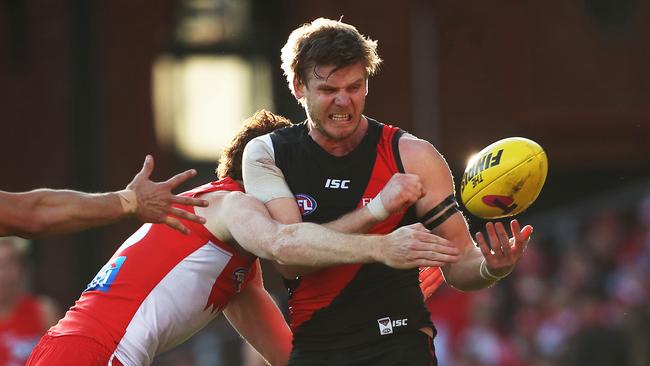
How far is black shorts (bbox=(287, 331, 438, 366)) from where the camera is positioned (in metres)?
6.26

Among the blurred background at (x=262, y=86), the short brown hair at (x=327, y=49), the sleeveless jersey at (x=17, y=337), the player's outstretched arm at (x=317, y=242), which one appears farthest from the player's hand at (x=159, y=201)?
the blurred background at (x=262, y=86)

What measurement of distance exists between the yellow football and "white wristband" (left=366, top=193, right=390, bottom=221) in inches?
26.2

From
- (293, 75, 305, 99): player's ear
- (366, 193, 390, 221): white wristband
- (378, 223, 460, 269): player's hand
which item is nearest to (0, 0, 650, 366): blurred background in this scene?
(293, 75, 305, 99): player's ear

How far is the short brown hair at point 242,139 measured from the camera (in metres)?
7.14

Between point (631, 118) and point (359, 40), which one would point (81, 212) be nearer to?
point (359, 40)

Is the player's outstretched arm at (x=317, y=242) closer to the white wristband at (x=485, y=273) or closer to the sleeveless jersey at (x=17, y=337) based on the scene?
the white wristband at (x=485, y=273)

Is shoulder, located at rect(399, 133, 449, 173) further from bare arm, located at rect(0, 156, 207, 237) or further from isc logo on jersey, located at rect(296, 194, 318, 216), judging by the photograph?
bare arm, located at rect(0, 156, 207, 237)

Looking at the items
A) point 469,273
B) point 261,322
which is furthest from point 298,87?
point 261,322

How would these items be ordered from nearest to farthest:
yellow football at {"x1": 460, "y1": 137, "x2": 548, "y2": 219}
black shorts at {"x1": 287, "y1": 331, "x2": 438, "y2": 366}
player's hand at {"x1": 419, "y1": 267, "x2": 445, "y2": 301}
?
black shorts at {"x1": 287, "y1": 331, "x2": 438, "y2": 366}, yellow football at {"x1": 460, "y1": 137, "x2": 548, "y2": 219}, player's hand at {"x1": 419, "y1": 267, "x2": 445, "y2": 301}

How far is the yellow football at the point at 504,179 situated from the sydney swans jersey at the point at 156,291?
128 cm

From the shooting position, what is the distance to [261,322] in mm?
7211

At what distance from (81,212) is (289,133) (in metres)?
1.26

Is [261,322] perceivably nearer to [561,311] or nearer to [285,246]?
[285,246]

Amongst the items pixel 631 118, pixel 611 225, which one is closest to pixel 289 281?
pixel 611 225
